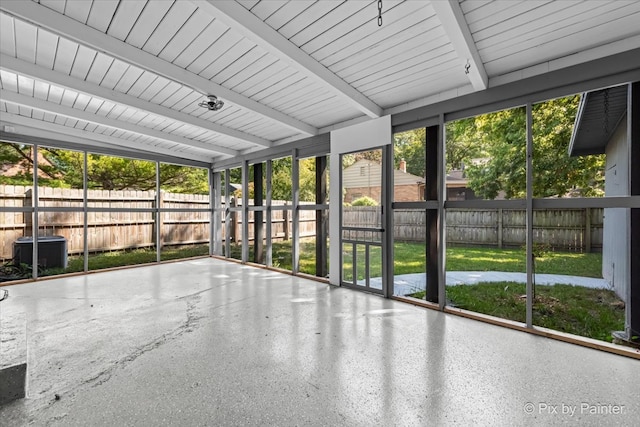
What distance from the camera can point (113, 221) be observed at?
7.45 metres

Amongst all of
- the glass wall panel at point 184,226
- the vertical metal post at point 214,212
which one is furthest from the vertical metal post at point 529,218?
the glass wall panel at point 184,226

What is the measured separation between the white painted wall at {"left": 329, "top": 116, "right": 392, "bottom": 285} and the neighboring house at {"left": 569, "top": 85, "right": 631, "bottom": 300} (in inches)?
87.9

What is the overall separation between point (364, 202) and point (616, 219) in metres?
3.63

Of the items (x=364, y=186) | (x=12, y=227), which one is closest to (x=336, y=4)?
(x=364, y=186)

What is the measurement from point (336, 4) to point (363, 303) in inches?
131

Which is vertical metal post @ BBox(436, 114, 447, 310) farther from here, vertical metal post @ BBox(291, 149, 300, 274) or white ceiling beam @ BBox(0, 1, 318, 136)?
vertical metal post @ BBox(291, 149, 300, 274)

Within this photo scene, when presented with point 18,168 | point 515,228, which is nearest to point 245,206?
point 515,228

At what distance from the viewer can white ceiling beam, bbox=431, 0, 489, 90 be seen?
1.94 meters

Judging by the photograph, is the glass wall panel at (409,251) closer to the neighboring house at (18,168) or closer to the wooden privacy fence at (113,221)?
the wooden privacy fence at (113,221)

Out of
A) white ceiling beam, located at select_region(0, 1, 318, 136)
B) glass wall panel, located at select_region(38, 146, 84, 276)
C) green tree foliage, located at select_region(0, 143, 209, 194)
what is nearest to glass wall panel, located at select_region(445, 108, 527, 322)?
white ceiling beam, located at select_region(0, 1, 318, 136)

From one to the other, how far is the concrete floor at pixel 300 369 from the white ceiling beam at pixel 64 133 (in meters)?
2.85

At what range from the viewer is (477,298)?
4508 mm

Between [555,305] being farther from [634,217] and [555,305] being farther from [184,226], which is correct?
[184,226]

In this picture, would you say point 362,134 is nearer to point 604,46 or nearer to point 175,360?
point 604,46
